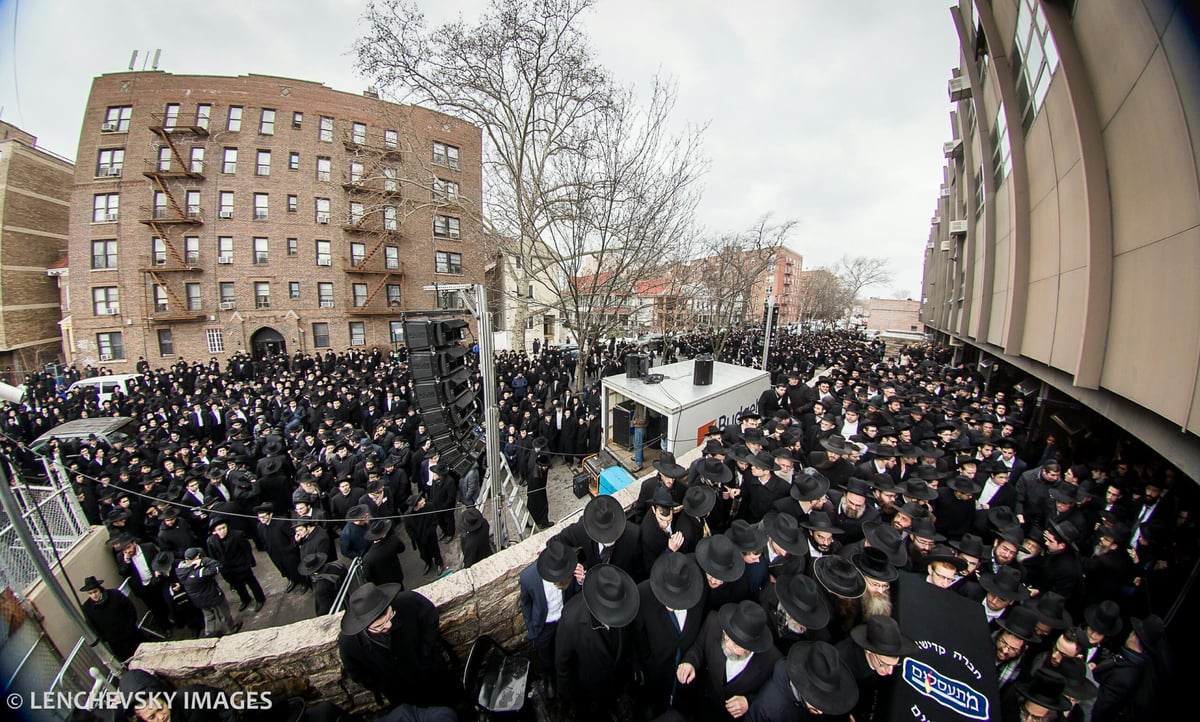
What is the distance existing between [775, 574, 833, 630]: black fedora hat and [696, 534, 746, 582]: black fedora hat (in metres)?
0.31

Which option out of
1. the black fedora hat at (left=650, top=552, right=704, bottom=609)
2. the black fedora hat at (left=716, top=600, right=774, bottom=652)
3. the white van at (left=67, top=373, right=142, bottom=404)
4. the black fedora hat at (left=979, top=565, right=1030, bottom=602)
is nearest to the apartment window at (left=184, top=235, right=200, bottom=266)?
the white van at (left=67, top=373, right=142, bottom=404)

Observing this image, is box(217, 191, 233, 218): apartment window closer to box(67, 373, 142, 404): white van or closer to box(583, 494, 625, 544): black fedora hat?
box(67, 373, 142, 404): white van

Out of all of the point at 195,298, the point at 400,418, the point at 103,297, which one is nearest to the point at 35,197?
the point at 103,297

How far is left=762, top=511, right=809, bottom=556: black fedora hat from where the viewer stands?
10.4ft

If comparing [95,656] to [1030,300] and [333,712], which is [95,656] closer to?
[333,712]

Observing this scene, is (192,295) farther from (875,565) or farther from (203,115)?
(875,565)

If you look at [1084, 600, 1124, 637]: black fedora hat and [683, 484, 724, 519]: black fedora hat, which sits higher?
[683, 484, 724, 519]: black fedora hat

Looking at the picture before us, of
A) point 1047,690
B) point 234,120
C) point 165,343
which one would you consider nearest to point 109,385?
point 165,343

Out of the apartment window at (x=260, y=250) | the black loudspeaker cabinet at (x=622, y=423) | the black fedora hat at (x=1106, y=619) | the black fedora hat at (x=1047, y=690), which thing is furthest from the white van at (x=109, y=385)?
the black fedora hat at (x=1106, y=619)

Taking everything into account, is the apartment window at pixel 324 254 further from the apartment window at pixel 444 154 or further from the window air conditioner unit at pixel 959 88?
the window air conditioner unit at pixel 959 88

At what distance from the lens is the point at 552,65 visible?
40.2 ft

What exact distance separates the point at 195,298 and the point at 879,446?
3227 centimetres

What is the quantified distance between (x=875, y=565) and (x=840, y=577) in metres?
0.42

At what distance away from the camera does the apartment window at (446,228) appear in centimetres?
2435
